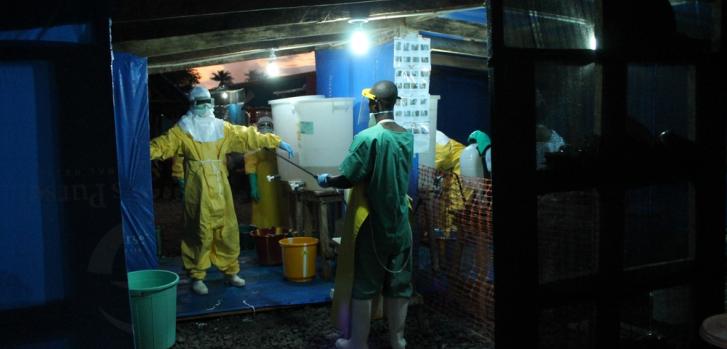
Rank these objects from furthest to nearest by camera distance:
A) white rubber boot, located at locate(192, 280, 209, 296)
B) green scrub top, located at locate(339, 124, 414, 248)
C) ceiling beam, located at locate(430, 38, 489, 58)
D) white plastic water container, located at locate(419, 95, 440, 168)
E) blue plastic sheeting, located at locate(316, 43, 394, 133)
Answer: ceiling beam, located at locate(430, 38, 489, 58) → white plastic water container, located at locate(419, 95, 440, 168) → white rubber boot, located at locate(192, 280, 209, 296) → blue plastic sheeting, located at locate(316, 43, 394, 133) → green scrub top, located at locate(339, 124, 414, 248)

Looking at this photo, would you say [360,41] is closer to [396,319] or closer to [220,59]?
[396,319]

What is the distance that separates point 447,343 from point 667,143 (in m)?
2.82

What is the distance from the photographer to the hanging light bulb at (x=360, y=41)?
20.4 ft

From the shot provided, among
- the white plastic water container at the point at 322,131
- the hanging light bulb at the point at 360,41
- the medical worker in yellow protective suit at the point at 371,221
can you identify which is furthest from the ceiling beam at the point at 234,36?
the medical worker in yellow protective suit at the point at 371,221

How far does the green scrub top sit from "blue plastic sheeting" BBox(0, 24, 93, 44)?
238 centimetres

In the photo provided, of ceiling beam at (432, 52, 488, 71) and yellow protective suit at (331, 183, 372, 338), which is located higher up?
ceiling beam at (432, 52, 488, 71)

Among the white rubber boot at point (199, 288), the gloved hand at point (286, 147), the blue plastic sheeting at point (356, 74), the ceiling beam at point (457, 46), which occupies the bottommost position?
the white rubber boot at point (199, 288)

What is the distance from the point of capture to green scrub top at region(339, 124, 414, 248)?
4.77m

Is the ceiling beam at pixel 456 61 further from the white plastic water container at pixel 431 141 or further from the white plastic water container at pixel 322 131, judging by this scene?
the white plastic water container at pixel 322 131

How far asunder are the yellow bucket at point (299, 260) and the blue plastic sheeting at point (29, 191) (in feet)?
13.5

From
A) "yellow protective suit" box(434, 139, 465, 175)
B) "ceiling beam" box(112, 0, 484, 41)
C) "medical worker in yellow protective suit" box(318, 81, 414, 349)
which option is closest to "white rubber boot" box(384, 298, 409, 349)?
"medical worker in yellow protective suit" box(318, 81, 414, 349)

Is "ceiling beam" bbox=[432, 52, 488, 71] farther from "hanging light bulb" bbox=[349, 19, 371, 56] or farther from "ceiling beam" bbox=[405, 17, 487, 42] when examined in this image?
"hanging light bulb" bbox=[349, 19, 371, 56]

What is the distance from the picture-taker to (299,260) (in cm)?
693

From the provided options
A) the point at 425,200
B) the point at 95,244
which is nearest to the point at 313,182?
the point at 425,200
